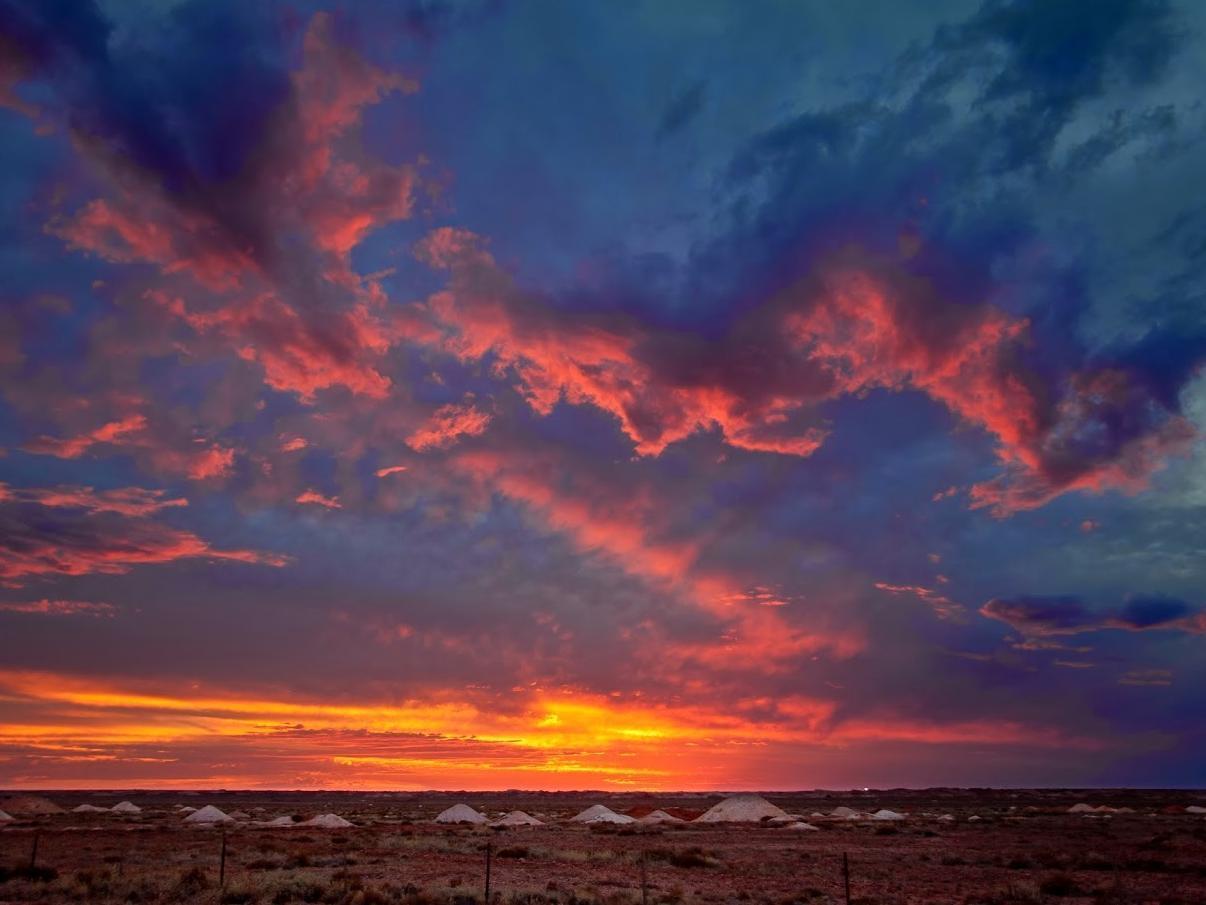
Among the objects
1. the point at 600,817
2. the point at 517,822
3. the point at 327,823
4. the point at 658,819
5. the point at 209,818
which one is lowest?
the point at 658,819

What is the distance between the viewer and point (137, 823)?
8469 cm

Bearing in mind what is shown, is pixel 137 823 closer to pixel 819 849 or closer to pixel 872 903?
pixel 819 849

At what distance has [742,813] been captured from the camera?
88188 millimetres

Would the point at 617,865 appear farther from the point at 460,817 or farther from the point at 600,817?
the point at 460,817

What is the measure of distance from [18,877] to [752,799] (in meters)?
75.1

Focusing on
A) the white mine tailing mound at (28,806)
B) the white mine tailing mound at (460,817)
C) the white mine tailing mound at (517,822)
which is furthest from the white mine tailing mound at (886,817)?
the white mine tailing mound at (28,806)

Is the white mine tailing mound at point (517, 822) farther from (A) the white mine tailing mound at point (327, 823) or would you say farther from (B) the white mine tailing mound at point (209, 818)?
(B) the white mine tailing mound at point (209, 818)

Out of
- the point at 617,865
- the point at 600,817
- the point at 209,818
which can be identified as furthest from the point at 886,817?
the point at 209,818

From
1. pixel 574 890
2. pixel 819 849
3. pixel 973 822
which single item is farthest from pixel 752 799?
pixel 574 890

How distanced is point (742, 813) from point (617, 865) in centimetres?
5129

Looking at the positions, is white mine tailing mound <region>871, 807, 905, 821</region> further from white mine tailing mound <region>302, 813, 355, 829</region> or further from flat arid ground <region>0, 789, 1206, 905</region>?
white mine tailing mound <region>302, 813, 355, 829</region>

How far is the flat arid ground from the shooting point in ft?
97.3

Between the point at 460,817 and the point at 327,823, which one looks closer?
the point at 327,823

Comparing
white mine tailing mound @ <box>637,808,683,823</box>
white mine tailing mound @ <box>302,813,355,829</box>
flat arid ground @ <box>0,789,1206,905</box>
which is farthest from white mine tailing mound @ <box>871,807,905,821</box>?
white mine tailing mound @ <box>302,813,355,829</box>
